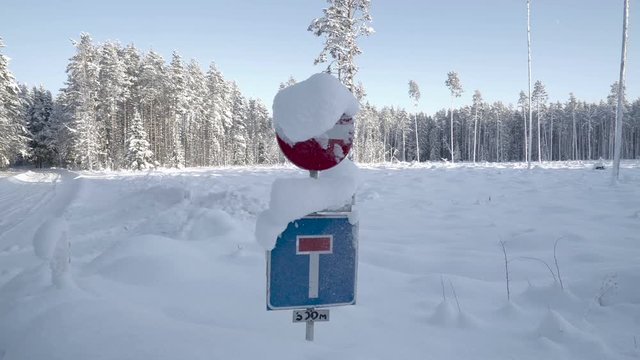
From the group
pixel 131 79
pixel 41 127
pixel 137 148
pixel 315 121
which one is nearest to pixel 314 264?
pixel 315 121

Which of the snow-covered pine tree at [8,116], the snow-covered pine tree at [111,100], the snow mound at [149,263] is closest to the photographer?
the snow mound at [149,263]

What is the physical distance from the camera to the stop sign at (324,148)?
1.98 metres

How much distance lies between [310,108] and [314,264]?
36.7 inches

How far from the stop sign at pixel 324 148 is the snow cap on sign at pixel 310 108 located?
0.05 meters

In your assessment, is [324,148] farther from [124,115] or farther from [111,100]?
[124,115]

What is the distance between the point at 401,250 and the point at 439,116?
8998cm

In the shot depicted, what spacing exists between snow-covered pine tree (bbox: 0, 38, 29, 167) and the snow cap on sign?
37.1 meters

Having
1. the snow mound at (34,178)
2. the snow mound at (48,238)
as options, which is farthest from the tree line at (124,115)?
the snow mound at (48,238)

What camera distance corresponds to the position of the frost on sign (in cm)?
191

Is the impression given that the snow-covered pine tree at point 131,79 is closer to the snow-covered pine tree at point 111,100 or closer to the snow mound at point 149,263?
the snow-covered pine tree at point 111,100

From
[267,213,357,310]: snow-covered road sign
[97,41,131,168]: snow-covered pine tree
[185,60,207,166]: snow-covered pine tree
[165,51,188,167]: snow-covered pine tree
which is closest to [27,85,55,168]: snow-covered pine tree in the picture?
[97,41,131,168]: snow-covered pine tree

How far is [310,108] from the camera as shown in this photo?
191cm

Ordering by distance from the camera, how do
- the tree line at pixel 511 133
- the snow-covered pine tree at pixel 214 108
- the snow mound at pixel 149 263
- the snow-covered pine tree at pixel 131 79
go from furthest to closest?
1. the tree line at pixel 511 133
2. the snow-covered pine tree at pixel 214 108
3. the snow-covered pine tree at pixel 131 79
4. the snow mound at pixel 149 263

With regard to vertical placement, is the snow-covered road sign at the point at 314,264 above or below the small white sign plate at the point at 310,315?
above
